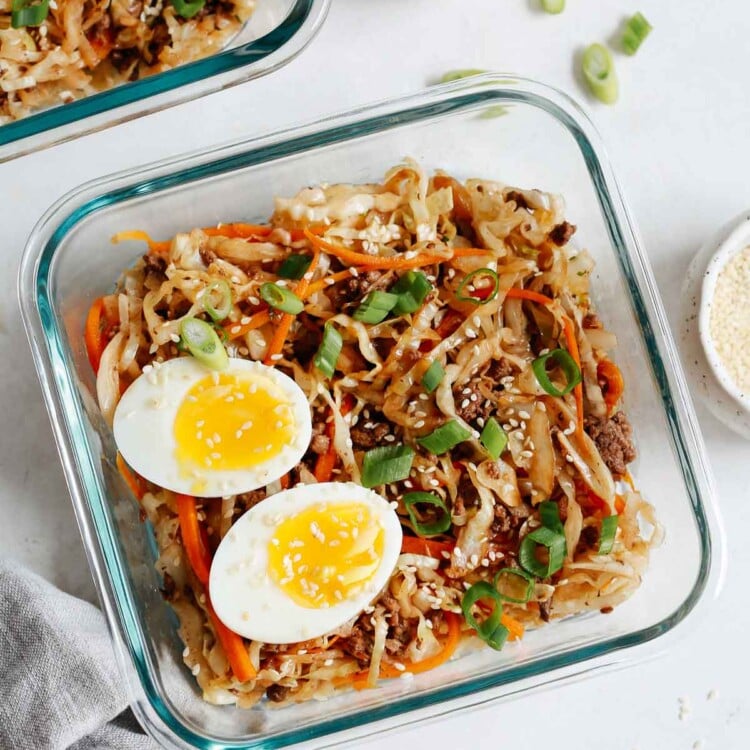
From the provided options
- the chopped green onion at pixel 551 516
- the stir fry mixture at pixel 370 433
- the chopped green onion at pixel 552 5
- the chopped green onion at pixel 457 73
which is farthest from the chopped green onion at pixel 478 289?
the chopped green onion at pixel 552 5

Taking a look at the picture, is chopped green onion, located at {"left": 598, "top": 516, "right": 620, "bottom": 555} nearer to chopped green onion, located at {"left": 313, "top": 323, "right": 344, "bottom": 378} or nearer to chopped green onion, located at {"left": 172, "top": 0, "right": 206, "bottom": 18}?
chopped green onion, located at {"left": 313, "top": 323, "right": 344, "bottom": 378}

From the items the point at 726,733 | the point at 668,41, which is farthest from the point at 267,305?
the point at 726,733

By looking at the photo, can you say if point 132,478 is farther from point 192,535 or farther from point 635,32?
point 635,32

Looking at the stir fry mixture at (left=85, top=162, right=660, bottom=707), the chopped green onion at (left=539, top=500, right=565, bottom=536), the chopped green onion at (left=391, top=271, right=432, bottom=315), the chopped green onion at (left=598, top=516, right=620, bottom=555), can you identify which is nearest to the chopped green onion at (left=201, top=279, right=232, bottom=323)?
the stir fry mixture at (left=85, top=162, right=660, bottom=707)

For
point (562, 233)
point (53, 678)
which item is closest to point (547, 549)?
point (562, 233)

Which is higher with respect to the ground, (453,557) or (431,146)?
(431,146)

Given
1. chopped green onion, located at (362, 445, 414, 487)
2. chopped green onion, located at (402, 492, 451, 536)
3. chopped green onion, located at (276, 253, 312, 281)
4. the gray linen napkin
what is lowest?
the gray linen napkin

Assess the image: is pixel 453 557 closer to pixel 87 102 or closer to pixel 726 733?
pixel 726 733

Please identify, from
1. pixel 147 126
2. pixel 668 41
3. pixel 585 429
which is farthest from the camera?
pixel 668 41
